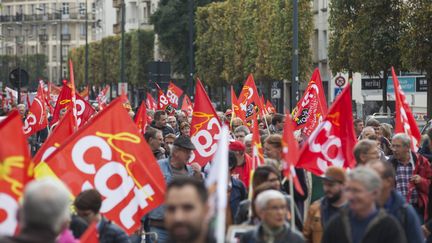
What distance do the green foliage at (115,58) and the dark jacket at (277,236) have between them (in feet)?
267

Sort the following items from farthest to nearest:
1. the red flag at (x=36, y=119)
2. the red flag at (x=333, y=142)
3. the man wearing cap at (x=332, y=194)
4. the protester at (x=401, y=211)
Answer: the red flag at (x=36, y=119), the red flag at (x=333, y=142), the man wearing cap at (x=332, y=194), the protester at (x=401, y=211)

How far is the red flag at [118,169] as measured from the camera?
32.9 ft

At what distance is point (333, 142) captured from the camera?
11.1 metres

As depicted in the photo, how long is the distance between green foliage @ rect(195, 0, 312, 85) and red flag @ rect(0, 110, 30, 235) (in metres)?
42.4

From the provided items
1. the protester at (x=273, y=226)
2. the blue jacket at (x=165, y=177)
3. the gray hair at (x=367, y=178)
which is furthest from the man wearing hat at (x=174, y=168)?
the gray hair at (x=367, y=178)

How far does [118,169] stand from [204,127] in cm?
668

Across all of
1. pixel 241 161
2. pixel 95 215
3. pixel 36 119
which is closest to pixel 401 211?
pixel 95 215

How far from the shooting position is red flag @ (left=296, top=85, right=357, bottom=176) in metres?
10.9

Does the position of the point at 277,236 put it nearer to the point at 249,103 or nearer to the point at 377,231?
the point at 377,231

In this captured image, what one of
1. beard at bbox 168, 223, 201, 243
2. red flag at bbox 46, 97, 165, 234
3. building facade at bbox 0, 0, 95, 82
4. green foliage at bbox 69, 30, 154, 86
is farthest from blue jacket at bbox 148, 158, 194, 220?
building facade at bbox 0, 0, 95, 82

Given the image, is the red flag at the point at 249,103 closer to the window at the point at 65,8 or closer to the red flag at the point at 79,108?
the red flag at the point at 79,108

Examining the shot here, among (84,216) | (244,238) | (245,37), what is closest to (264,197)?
(244,238)

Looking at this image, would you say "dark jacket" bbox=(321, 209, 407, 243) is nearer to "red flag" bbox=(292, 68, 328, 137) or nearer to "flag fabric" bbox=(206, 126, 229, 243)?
"flag fabric" bbox=(206, 126, 229, 243)

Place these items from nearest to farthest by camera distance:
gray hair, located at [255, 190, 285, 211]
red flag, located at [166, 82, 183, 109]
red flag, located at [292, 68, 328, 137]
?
1. gray hair, located at [255, 190, 285, 211]
2. red flag, located at [292, 68, 328, 137]
3. red flag, located at [166, 82, 183, 109]
